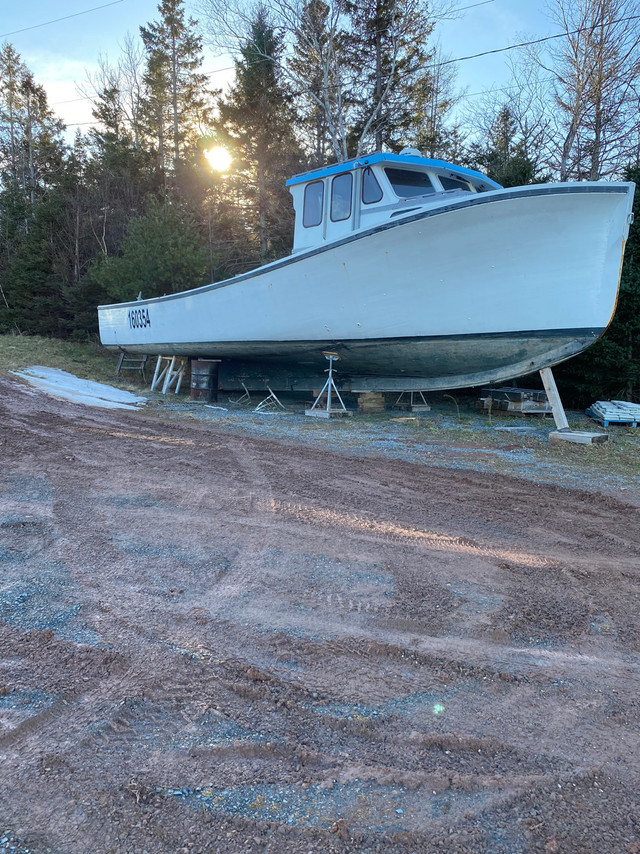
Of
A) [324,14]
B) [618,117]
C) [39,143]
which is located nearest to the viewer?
[618,117]

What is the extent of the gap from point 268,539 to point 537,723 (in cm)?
175

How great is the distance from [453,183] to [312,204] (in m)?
2.12

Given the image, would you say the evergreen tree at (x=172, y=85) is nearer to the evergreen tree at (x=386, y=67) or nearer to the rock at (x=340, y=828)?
the evergreen tree at (x=386, y=67)

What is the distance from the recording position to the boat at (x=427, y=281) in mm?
5988

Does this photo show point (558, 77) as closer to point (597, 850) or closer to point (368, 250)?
point (368, 250)

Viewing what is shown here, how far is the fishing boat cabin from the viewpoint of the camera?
24.1ft

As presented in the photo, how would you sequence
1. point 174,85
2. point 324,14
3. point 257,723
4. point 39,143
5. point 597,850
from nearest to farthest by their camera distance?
point 597,850 → point 257,723 → point 324,14 → point 174,85 → point 39,143

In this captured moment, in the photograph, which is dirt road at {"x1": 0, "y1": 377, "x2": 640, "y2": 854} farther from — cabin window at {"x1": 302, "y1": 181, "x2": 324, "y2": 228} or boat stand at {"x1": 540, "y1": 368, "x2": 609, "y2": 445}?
cabin window at {"x1": 302, "y1": 181, "x2": 324, "y2": 228}

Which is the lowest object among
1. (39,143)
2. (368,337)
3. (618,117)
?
(368,337)

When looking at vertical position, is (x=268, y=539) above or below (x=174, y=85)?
Result: below

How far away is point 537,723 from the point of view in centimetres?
157

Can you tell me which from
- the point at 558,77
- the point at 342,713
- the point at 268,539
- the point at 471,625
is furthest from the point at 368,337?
the point at 558,77

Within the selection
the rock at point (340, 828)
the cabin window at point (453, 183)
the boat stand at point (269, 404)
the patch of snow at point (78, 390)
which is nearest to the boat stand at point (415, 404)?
the boat stand at point (269, 404)

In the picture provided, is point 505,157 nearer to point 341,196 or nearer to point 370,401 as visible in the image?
point 341,196
